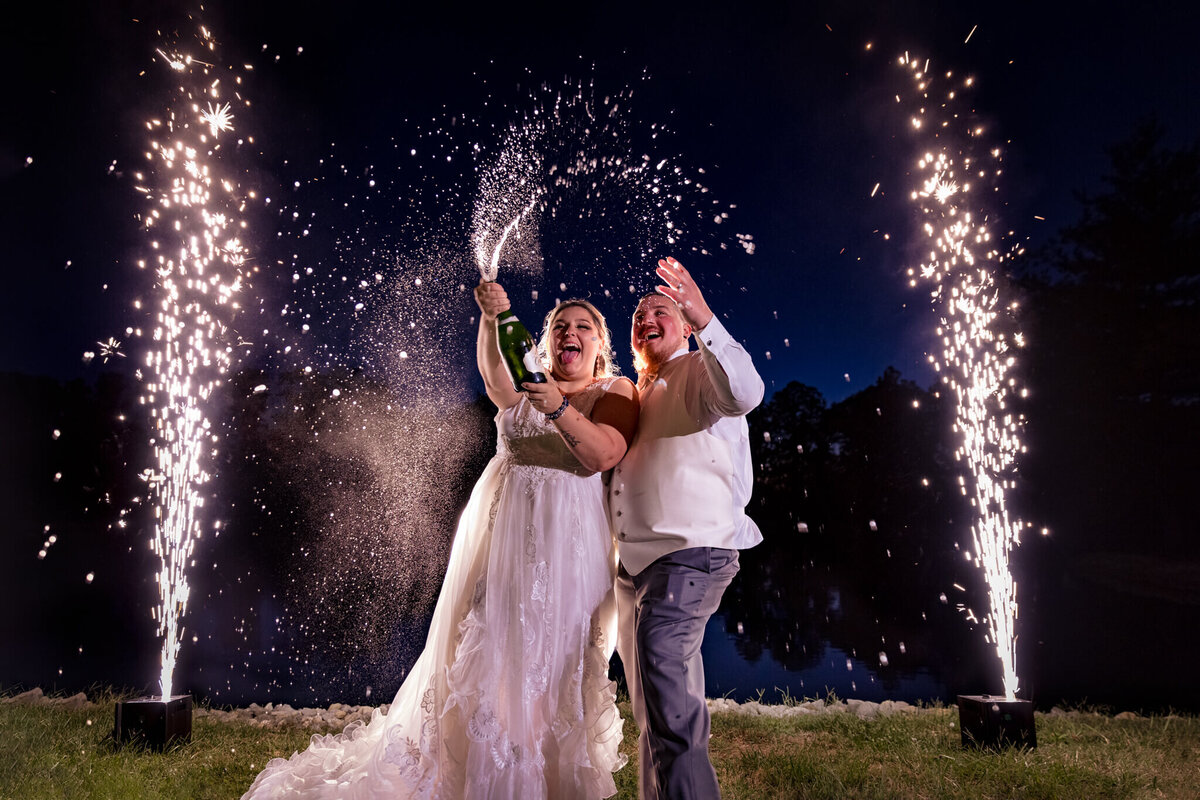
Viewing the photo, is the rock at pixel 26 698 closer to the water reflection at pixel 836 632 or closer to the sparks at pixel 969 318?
the water reflection at pixel 836 632

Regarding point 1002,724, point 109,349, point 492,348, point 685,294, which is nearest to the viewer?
point 685,294

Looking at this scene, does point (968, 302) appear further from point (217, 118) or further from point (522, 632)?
point (217, 118)

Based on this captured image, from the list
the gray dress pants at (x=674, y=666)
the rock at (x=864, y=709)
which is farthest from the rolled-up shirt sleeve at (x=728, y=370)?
the rock at (x=864, y=709)

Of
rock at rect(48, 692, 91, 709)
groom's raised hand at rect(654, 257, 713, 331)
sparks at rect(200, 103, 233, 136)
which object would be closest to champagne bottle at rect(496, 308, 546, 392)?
groom's raised hand at rect(654, 257, 713, 331)

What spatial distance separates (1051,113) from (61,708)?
43.0 feet

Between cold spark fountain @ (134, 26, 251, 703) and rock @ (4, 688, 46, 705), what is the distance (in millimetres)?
2171

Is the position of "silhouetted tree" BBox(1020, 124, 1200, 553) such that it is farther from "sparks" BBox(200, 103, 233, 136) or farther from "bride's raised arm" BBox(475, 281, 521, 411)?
"sparks" BBox(200, 103, 233, 136)

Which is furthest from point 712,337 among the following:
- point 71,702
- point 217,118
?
point 71,702

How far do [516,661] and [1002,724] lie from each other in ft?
12.0

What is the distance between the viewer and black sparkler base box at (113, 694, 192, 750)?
176 inches

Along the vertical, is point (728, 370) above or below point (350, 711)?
above

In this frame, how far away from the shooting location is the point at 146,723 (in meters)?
4.50

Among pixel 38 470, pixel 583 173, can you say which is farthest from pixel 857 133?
pixel 38 470

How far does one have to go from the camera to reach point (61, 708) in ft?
18.9
